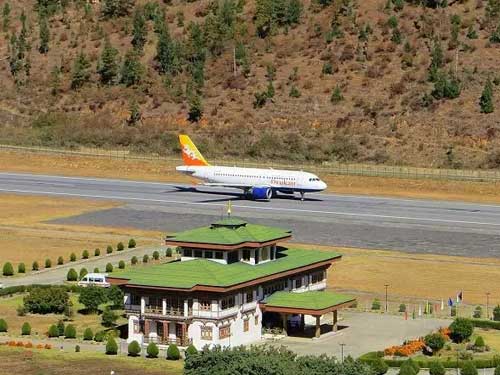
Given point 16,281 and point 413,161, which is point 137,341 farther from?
point 413,161

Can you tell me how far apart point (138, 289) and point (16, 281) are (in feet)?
88.3

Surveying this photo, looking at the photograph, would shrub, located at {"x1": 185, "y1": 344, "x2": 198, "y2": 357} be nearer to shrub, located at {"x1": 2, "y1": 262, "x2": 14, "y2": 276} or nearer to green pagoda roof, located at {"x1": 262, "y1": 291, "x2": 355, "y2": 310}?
green pagoda roof, located at {"x1": 262, "y1": 291, "x2": 355, "y2": 310}

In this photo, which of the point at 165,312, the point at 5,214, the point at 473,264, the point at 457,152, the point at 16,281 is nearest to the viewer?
the point at 165,312

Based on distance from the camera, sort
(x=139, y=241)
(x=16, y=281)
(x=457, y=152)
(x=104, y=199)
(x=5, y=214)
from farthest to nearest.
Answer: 1. (x=457, y=152)
2. (x=104, y=199)
3. (x=5, y=214)
4. (x=139, y=241)
5. (x=16, y=281)

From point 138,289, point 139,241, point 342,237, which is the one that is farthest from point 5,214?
point 138,289

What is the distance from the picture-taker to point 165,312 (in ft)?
306

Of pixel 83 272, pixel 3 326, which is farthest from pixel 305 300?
pixel 83 272

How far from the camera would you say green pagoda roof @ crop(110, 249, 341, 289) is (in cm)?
9281

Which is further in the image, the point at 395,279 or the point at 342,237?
the point at 342,237

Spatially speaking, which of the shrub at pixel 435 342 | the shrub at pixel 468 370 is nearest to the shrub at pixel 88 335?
the shrub at pixel 435 342

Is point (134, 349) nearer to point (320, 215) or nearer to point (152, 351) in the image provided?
point (152, 351)

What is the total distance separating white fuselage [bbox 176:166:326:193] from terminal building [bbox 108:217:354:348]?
215ft

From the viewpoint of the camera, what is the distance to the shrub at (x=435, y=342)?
297 feet

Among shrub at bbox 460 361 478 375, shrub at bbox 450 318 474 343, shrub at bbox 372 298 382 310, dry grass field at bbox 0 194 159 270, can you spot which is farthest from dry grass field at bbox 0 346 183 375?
dry grass field at bbox 0 194 159 270
